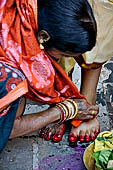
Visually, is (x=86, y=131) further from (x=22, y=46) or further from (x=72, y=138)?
(x=22, y=46)

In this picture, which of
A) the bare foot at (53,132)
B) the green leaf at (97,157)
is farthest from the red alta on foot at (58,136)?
the green leaf at (97,157)

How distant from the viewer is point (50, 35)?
1.77 metres

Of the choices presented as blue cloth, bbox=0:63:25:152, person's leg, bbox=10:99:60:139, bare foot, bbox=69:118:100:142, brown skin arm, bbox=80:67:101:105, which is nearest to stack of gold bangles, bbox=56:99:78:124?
person's leg, bbox=10:99:60:139

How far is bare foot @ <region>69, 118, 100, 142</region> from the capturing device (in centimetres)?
245

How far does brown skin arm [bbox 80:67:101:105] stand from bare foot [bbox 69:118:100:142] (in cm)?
21

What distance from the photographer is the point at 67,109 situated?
87.9 inches

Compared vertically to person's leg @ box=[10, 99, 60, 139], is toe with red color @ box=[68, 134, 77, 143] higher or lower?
lower

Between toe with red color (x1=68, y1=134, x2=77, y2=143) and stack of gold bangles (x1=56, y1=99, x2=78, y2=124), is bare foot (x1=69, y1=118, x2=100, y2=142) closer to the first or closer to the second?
toe with red color (x1=68, y1=134, x2=77, y2=143)

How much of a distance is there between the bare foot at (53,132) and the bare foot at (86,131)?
0.27ft

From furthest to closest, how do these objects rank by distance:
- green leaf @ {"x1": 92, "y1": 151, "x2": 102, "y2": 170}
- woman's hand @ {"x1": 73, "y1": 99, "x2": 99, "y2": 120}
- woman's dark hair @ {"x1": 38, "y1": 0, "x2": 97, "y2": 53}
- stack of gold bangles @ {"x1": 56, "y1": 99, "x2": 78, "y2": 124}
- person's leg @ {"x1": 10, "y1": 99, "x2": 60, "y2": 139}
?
woman's hand @ {"x1": 73, "y1": 99, "x2": 99, "y2": 120}, stack of gold bangles @ {"x1": 56, "y1": 99, "x2": 78, "y2": 124}, person's leg @ {"x1": 10, "y1": 99, "x2": 60, "y2": 139}, green leaf @ {"x1": 92, "y1": 151, "x2": 102, "y2": 170}, woman's dark hair @ {"x1": 38, "y1": 0, "x2": 97, "y2": 53}

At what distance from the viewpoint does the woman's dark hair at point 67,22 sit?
68.2 inches

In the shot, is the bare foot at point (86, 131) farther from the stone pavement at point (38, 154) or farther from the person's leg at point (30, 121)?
the person's leg at point (30, 121)

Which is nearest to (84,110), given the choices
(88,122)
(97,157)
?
(88,122)

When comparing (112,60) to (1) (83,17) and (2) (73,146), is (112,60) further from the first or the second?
(1) (83,17)
